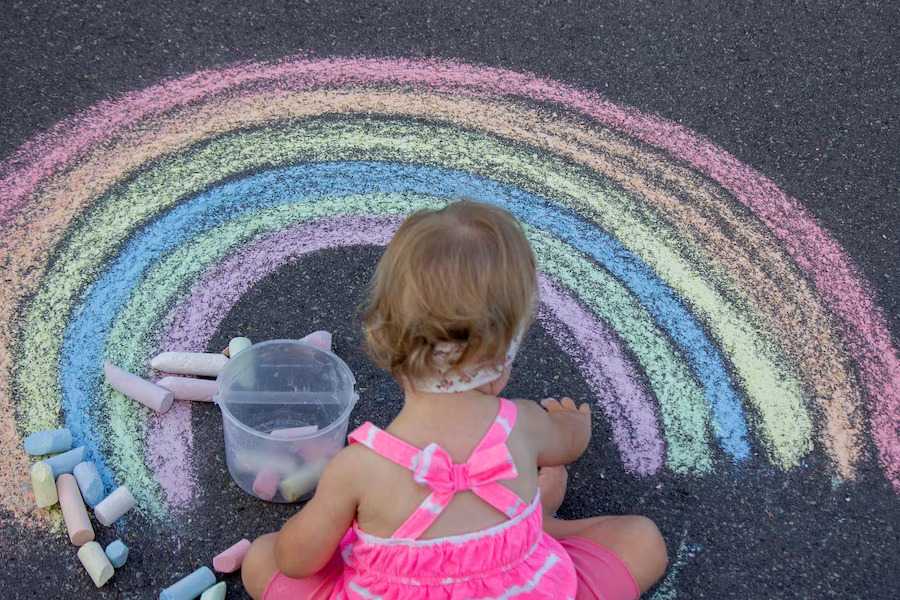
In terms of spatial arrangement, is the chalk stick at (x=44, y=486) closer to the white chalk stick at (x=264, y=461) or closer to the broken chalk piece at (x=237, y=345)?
the white chalk stick at (x=264, y=461)

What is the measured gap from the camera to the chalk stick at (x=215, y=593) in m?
2.01

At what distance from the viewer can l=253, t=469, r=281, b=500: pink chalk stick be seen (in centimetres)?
215

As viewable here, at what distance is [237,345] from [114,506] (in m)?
0.51

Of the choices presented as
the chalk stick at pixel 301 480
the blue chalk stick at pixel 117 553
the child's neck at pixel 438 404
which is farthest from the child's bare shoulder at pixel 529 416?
the blue chalk stick at pixel 117 553

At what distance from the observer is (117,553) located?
6.66 feet

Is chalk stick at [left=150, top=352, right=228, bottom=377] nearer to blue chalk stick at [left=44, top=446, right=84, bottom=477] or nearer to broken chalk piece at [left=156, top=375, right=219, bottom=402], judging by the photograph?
broken chalk piece at [left=156, top=375, right=219, bottom=402]

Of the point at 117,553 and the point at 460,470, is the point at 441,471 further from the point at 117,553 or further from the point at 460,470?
the point at 117,553

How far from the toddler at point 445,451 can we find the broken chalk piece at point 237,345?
72cm

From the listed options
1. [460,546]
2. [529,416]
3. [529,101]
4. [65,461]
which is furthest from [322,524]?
[529,101]

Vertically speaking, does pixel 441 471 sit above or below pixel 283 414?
above

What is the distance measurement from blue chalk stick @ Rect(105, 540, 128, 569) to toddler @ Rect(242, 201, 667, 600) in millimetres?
432

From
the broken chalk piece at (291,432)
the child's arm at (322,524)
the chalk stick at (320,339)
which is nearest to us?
the child's arm at (322,524)

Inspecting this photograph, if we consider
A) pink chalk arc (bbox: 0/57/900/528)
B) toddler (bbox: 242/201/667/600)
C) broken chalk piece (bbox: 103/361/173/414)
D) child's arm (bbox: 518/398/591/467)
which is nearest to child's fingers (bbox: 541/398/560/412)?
child's arm (bbox: 518/398/591/467)

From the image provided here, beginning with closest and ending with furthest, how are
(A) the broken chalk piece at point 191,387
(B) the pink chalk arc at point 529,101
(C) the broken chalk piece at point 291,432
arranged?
(C) the broken chalk piece at point 291,432, (A) the broken chalk piece at point 191,387, (B) the pink chalk arc at point 529,101
